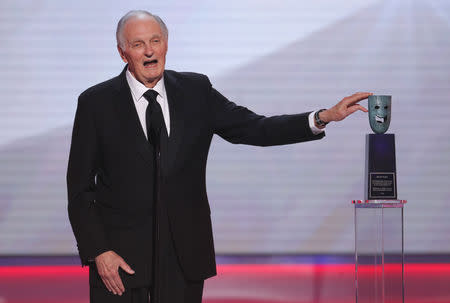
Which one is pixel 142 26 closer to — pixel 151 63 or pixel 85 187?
pixel 151 63

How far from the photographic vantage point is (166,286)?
2.03m

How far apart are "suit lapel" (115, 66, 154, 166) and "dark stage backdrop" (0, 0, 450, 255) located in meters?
3.22

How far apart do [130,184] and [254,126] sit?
479 millimetres

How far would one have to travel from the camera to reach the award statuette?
291 centimetres

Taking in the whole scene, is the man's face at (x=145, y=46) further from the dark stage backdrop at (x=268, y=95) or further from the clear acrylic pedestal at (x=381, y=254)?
the dark stage backdrop at (x=268, y=95)

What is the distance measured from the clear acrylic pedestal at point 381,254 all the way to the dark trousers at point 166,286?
1.12 metres

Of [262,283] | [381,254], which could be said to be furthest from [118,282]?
[262,283]

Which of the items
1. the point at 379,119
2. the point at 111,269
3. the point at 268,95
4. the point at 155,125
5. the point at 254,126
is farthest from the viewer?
the point at 268,95

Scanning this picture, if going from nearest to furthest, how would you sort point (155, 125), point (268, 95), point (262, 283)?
point (155, 125) < point (262, 283) < point (268, 95)

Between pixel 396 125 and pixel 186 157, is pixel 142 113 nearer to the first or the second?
pixel 186 157

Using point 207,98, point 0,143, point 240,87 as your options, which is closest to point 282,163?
point 240,87

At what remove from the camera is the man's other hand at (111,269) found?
202cm

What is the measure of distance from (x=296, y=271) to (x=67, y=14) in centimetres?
276

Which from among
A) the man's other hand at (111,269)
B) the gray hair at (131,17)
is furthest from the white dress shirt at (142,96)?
the man's other hand at (111,269)
